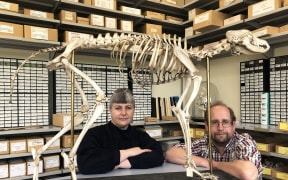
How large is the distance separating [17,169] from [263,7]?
2.34 m

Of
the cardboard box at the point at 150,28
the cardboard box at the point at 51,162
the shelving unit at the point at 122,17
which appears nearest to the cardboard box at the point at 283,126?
the shelving unit at the point at 122,17

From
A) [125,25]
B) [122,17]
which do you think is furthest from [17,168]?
[122,17]

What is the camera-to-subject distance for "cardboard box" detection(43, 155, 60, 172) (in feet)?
6.86

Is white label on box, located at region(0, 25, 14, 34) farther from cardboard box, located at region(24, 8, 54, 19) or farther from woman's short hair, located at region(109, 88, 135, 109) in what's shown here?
woman's short hair, located at region(109, 88, 135, 109)

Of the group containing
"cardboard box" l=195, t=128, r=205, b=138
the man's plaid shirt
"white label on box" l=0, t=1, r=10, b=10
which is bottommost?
"cardboard box" l=195, t=128, r=205, b=138

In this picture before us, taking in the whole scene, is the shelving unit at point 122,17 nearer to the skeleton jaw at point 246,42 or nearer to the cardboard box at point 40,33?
the cardboard box at point 40,33

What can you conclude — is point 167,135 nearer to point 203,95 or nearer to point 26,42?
point 203,95

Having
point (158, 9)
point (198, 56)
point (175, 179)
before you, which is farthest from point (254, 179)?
point (158, 9)

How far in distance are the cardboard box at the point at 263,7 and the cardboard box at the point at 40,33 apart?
167cm

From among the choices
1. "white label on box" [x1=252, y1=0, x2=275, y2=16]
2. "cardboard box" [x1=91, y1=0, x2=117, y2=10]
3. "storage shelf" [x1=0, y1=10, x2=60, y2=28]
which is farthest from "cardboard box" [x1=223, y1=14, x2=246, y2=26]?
"storage shelf" [x1=0, y1=10, x2=60, y2=28]

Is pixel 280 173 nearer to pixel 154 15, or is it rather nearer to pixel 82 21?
pixel 154 15

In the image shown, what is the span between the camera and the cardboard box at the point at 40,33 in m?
1.99

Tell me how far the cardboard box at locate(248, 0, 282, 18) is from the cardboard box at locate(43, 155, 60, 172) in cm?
206

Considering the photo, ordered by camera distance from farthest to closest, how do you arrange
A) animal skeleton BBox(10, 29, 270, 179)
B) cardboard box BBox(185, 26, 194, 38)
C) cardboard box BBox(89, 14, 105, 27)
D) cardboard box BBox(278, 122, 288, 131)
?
cardboard box BBox(185, 26, 194, 38) → cardboard box BBox(89, 14, 105, 27) → cardboard box BBox(278, 122, 288, 131) → animal skeleton BBox(10, 29, 270, 179)
